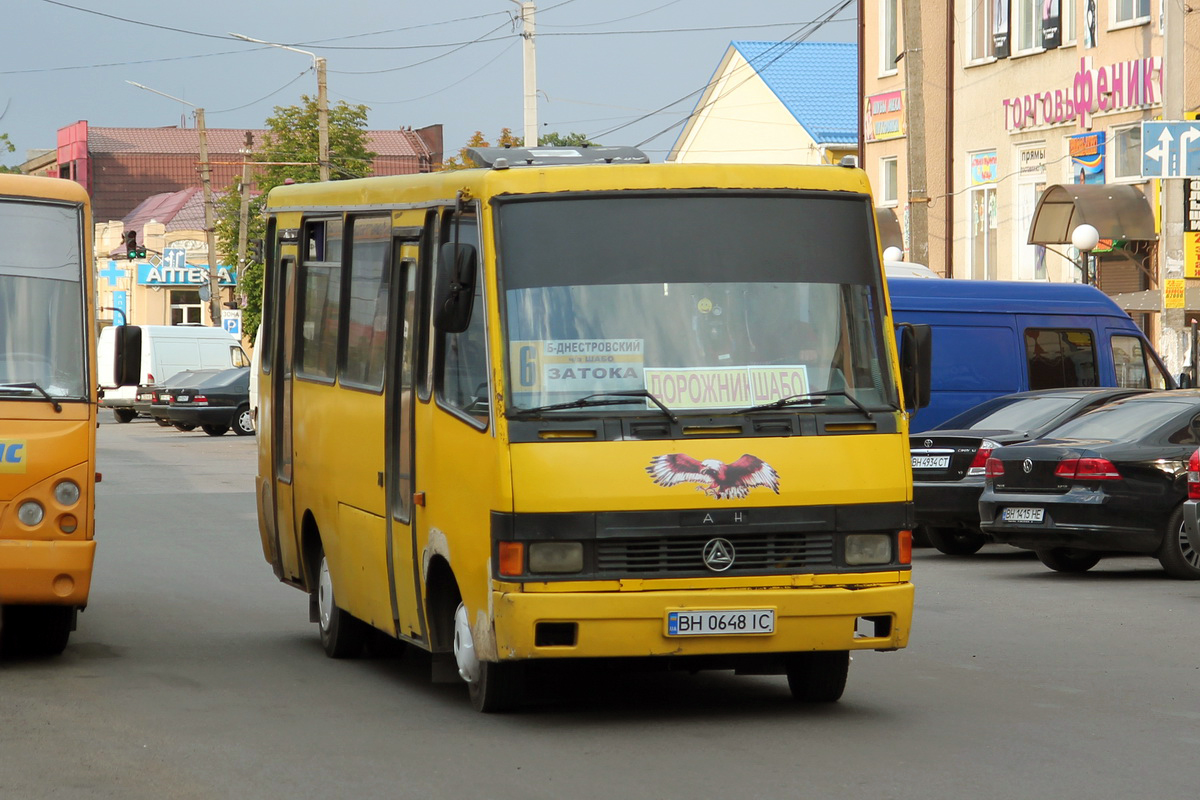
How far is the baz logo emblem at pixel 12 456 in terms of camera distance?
995cm

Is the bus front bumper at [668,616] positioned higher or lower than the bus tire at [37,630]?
higher

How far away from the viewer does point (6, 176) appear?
34.9 feet

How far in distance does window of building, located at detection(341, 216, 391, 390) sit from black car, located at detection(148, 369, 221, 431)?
34.4m

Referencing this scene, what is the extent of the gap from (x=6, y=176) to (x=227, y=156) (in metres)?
109

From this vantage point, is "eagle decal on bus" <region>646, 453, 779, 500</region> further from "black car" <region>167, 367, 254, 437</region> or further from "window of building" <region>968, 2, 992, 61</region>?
"black car" <region>167, 367, 254, 437</region>

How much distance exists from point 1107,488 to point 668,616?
798 centimetres

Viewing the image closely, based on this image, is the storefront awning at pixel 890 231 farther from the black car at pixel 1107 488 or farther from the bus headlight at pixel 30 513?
the bus headlight at pixel 30 513

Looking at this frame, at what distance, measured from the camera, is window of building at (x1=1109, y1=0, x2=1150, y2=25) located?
32119 mm

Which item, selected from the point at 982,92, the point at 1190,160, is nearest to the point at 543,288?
the point at 1190,160

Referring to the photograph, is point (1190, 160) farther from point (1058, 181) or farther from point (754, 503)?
point (754, 503)

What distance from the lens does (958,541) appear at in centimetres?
1817

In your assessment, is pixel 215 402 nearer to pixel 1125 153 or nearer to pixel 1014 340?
pixel 1125 153

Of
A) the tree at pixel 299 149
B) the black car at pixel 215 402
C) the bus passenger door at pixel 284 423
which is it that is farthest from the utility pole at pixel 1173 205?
the tree at pixel 299 149

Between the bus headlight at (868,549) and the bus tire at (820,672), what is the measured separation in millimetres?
698
